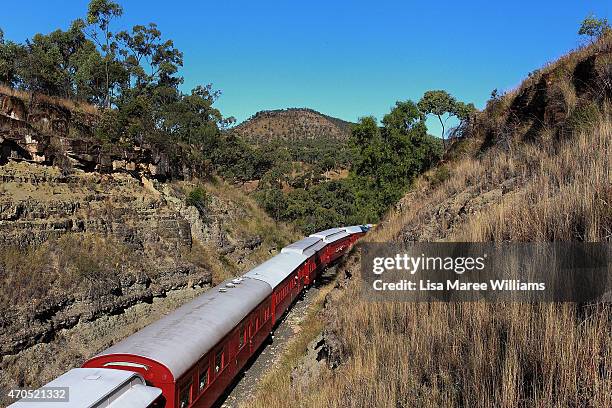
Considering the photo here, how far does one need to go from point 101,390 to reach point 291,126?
120506 millimetres

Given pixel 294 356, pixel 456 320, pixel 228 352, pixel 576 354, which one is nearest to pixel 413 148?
pixel 294 356

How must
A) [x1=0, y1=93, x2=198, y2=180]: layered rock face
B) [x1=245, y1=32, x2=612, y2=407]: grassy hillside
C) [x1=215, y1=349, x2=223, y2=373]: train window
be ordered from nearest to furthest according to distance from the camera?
[x1=245, y1=32, x2=612, y2=407]: grassy hillside
[x1=215, y1=349, x2=223, y2=373]: train window
[x1=0, y1=93, x2=198, y2=180]: layered rock face

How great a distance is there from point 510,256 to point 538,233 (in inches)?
18.0

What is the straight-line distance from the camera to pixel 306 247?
2512cm

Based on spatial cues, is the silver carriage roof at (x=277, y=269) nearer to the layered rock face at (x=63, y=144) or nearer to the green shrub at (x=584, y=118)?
the green shrub at (x=584, y=118)

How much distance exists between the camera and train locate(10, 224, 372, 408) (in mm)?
7277

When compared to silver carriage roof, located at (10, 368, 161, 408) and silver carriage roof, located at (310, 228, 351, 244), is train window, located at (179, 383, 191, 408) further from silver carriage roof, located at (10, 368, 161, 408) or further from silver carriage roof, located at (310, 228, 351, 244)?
silver carriage roof, located at (310, 228, 351, 244)

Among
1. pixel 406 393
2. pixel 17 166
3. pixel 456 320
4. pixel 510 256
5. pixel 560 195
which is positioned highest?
pixel 17 166

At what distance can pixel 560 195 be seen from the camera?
588 cm

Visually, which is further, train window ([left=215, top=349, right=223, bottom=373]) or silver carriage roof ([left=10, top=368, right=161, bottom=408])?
train window ([left=215, top=349, right=223, bottom=373])

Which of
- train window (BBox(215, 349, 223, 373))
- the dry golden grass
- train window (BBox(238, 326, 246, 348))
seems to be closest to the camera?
train window (BBox(215, 349, 223, 373))

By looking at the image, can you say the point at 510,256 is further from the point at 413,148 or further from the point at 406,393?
the point at 413,148

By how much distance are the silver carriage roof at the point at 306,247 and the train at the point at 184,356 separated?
6.28 metres

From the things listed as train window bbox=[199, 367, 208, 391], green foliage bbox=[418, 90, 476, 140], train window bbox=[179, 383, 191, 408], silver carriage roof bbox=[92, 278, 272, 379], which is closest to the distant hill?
green foliage bbox=[418, 90, 476, 140]
